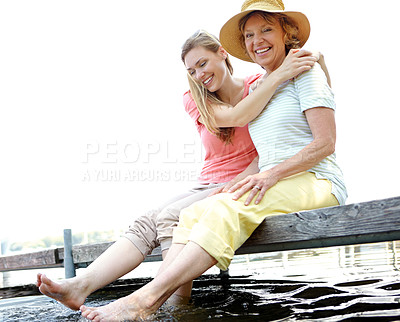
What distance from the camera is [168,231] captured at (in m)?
2.02

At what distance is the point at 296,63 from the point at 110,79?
17.8 metres

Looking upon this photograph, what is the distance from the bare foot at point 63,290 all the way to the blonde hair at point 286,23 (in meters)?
1.43

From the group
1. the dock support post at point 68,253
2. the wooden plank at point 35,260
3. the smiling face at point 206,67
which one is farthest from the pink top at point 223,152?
the wooden plank at point 35,260

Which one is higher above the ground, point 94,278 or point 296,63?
point 296,63

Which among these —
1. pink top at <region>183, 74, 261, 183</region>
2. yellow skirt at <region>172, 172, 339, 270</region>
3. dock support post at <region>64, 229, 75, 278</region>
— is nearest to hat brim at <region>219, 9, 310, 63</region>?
pink top at <region>183, 74, 261, 183</region>

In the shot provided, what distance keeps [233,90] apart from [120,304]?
4.56 ft

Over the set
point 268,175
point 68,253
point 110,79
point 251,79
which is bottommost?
point 68,253

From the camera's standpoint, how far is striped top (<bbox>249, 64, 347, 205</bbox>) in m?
1.86

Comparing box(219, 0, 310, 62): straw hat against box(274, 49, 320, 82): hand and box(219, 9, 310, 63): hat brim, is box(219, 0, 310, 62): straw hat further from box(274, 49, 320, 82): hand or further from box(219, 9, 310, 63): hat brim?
box(274, 49, 320, 82): hand

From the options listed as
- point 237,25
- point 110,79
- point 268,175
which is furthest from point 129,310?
point 110,79

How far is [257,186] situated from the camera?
175 centimetres

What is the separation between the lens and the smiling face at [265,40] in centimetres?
203

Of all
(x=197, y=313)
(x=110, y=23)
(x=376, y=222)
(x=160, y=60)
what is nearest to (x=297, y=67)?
(x=376, y=222)

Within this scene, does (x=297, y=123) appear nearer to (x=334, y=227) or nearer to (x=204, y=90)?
(x=334, y=227)
